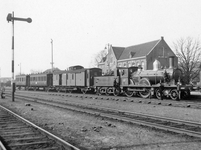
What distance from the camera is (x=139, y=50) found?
55000 millimetres

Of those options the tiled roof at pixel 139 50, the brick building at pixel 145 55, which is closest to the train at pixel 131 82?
the brick building at pixel 145 55

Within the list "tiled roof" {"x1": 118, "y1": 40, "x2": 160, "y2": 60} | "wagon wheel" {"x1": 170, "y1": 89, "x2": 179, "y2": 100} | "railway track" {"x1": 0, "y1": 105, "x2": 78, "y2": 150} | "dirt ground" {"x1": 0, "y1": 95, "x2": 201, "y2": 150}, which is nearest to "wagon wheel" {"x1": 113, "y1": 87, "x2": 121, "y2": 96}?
"wagon wheel" {"x1": 170, "y1": 89, "x2": 179, "y2": 100}

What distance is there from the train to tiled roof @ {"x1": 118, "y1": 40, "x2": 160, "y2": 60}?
88.3 ft

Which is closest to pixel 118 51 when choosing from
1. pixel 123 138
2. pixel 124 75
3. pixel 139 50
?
pixel 139 50

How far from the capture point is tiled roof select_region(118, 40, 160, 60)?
52156mm

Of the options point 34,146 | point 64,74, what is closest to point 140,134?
point 34,146

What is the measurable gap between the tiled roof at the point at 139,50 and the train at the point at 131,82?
26.9 metres

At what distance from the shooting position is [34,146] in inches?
198

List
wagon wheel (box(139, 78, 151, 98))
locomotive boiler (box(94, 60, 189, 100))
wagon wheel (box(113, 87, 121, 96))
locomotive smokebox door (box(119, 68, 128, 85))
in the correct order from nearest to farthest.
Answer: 1. locomotive boiler (box(94, 60, 189, 100))
2. wagon wheel (box(139, 78, 151, 98))
3. locomotive smokebox door (box(119, 68, 128, 85))
4. wagon wheel (box(113, 87, 121, 96))

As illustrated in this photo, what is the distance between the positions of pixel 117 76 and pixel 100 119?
39.6 feet

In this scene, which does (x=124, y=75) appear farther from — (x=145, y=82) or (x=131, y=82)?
(x=145, y=82)

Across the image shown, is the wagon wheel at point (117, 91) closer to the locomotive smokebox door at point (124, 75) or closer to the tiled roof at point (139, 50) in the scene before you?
the locomotive smokebox door at point (124, 75)

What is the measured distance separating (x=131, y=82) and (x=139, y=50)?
121ft

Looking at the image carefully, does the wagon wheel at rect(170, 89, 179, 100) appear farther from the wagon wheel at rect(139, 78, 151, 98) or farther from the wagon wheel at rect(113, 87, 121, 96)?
the wagon wheel at rect(113, 87, 121, 96)
